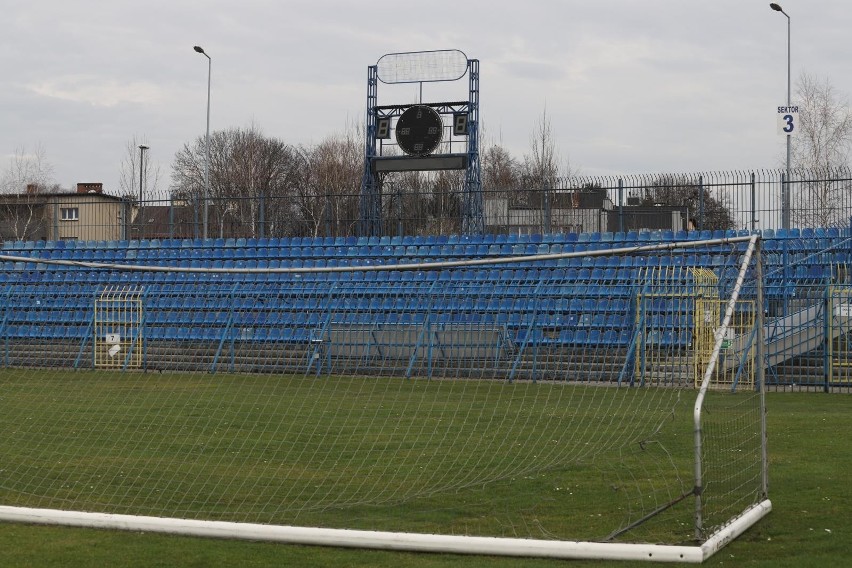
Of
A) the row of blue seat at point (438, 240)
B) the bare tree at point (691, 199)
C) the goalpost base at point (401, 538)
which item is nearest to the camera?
the goalpost base at point (401, 538)

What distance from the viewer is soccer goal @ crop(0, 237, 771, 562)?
7434mm

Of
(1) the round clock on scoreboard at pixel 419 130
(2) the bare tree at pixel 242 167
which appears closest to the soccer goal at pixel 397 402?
(1) the round clock on scoreboard at pixel 419 130

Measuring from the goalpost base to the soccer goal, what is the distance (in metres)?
0.01

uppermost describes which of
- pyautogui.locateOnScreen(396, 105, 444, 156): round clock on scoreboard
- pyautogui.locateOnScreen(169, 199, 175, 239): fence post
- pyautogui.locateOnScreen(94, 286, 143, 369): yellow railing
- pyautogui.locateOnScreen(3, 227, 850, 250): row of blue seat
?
pyautogui.locateOnScreen(396, 105, 444, 156): round clock on scoreboard

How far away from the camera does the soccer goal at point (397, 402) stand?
743 centimetres

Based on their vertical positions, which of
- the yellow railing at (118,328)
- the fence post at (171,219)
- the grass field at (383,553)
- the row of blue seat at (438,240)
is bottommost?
the grass field at (383,553)

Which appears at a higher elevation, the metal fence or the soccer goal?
the metal fence

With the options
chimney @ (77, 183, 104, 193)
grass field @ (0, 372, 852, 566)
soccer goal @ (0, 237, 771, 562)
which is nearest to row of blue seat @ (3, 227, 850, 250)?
soccer goal @ (0, 237, 771, 562)

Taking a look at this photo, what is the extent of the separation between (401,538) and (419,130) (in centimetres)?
2145

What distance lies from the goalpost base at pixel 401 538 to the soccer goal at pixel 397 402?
0.6 inches

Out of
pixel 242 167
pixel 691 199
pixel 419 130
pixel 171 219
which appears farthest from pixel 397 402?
pixel 242 167

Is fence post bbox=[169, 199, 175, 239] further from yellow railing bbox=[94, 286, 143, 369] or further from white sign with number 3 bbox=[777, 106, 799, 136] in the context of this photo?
white sign with number 3 bbox=[777, 106, 799, 136]

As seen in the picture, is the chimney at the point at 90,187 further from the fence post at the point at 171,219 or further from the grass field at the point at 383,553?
the grass field at the point at 383,553

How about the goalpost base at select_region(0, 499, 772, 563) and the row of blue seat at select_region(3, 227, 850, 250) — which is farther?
the row of blue seat at select_region(3, 227, 850, 250)
